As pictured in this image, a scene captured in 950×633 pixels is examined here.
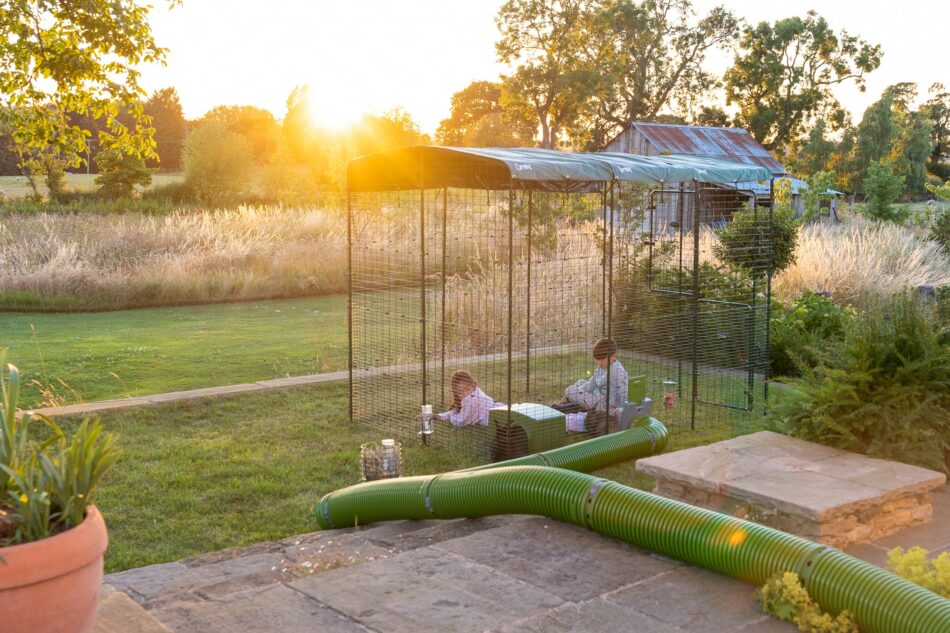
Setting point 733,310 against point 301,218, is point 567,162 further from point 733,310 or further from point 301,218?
point 301,218

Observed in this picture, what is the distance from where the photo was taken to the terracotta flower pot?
272 cm

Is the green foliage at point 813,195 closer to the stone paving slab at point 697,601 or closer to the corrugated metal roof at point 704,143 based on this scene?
the corrugated metal roof at point 704,143

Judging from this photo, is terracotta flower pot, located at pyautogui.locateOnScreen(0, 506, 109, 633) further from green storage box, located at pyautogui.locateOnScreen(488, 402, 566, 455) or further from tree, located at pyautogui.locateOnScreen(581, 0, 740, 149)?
tree, located at pyautogui.locateOnScreen(581, 0, 740, 149)

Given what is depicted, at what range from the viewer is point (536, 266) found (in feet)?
45.1

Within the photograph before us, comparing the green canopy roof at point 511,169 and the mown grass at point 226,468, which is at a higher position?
the green canopy roof at point 511,169

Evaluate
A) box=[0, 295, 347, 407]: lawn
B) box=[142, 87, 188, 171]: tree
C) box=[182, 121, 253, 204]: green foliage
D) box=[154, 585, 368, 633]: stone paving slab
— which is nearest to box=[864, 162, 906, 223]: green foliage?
box=[0, 295, 347, 407]: lawn

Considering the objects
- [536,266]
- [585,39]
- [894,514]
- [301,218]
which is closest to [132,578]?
[894,514]

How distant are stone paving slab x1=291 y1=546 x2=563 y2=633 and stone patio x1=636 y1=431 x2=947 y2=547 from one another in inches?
61.9

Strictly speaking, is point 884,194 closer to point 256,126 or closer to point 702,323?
point 702,323

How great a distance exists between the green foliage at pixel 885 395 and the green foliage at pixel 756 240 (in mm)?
3330

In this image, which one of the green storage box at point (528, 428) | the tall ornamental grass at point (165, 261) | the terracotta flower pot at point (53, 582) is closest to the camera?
the terracotta flower pot at point (53, 582)

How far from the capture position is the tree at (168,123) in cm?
5391

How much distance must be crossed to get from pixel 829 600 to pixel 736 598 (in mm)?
388

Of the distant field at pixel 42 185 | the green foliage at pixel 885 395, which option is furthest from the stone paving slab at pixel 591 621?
the distant field at pixel 42 185
